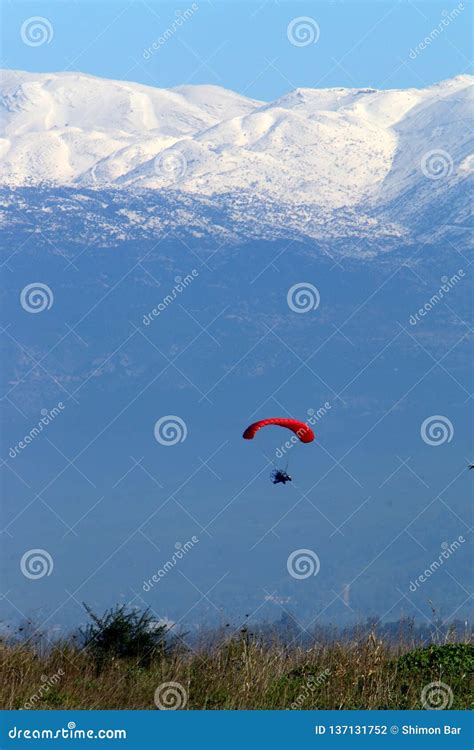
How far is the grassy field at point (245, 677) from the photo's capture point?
17297 mm

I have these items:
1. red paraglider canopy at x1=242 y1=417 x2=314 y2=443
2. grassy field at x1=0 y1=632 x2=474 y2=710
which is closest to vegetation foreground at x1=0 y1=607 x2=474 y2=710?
grassy field at x1=0 y1=632 x2=474 y2=710

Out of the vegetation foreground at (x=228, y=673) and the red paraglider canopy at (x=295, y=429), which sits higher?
the red paraglider canopy at (x=295, y=429)

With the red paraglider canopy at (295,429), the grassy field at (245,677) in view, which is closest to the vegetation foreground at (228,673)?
the grassy field at (245,677)

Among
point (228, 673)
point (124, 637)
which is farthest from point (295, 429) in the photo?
point (228, 673)

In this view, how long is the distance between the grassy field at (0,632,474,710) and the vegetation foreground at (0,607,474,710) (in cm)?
2

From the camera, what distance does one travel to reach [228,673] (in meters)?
18.1

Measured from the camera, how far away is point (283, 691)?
17.8 metres

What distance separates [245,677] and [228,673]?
0.65 m

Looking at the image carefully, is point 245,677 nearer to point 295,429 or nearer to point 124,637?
point 124,637

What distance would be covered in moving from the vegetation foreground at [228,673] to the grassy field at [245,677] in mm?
16

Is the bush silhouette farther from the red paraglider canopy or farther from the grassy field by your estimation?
the red paraglider canopy

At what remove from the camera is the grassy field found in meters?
17.3

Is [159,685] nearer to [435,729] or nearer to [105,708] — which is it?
[105,708]

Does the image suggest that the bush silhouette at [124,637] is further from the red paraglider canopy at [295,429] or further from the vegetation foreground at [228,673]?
the red paraglider canopy at [295,429]
